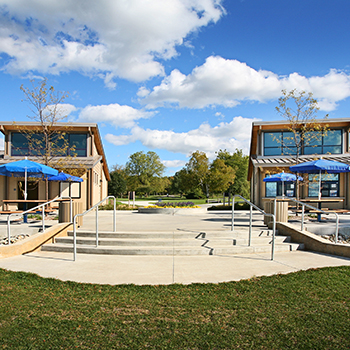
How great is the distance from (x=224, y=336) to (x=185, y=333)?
1.43 feet

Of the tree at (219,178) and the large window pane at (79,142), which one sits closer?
the large window pane at (79,142)

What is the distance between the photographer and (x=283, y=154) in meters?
21.7

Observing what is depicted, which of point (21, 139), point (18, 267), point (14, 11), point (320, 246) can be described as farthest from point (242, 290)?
point (21, 139)

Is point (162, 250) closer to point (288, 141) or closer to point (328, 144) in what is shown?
point (288, 141)

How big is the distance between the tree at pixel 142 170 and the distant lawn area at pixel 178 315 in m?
51.5

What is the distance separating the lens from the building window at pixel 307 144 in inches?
837

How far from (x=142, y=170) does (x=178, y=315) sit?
54.4 metres

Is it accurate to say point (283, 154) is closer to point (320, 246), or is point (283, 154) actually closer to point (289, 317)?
point (320, 246)

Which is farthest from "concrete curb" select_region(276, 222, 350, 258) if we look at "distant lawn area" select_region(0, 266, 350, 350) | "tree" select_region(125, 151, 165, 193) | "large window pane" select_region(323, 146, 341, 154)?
"tree" select_region(125, 151, 165, 193)

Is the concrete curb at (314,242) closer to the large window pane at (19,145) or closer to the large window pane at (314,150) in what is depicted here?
the large window pane at (314,150)

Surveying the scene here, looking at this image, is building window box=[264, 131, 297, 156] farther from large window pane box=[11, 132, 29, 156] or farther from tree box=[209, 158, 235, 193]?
large window pane box=[11, 132, 29, 156]

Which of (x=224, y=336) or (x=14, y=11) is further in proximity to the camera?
(x=14, y=11)

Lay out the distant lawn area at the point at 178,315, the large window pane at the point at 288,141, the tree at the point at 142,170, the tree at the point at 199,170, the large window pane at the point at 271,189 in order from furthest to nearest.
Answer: the tree at the point at 142,170 < the tree at the point at 199,170 < the large window pane at the point at 288,141 < the large window pane at the point at 271,189 < the distant lawn area at the point at 178,315

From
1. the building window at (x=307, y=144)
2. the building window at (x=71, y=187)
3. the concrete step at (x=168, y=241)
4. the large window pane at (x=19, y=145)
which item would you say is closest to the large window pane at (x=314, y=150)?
the building window at (x=307, y=144)
